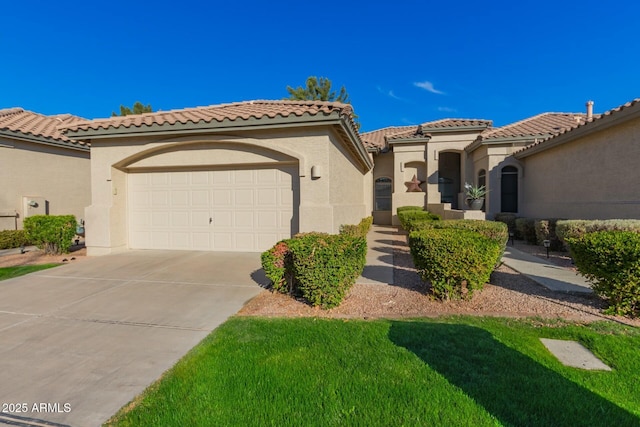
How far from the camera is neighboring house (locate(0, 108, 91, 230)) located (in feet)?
35.8

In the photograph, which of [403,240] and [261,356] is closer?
[261,356]

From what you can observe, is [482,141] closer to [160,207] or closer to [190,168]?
[190,168]

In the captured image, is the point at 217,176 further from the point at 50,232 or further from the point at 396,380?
the point at 396,380

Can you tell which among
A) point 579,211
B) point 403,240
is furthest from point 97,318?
point 579,211

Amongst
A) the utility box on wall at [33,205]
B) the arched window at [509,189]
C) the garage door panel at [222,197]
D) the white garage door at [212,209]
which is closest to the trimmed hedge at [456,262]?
the white garage door at [212,209]

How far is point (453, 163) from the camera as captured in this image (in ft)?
62.7

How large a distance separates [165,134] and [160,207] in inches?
97.4

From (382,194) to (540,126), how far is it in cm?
894

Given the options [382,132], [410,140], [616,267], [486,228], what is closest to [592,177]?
[486,228]

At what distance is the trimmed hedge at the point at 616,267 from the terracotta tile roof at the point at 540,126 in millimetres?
11211

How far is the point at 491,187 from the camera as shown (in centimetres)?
1438

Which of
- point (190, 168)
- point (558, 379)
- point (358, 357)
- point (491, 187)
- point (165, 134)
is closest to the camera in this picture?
point (558, 379)

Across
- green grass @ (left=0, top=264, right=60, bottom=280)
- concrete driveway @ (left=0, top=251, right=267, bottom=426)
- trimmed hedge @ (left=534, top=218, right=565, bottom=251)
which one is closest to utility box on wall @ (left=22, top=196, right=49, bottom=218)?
green grass @ (left=0, top=264, right=60, bottom=280)

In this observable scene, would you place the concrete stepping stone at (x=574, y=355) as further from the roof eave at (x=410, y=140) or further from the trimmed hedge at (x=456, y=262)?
the roof eave at (x=410, y=140)
